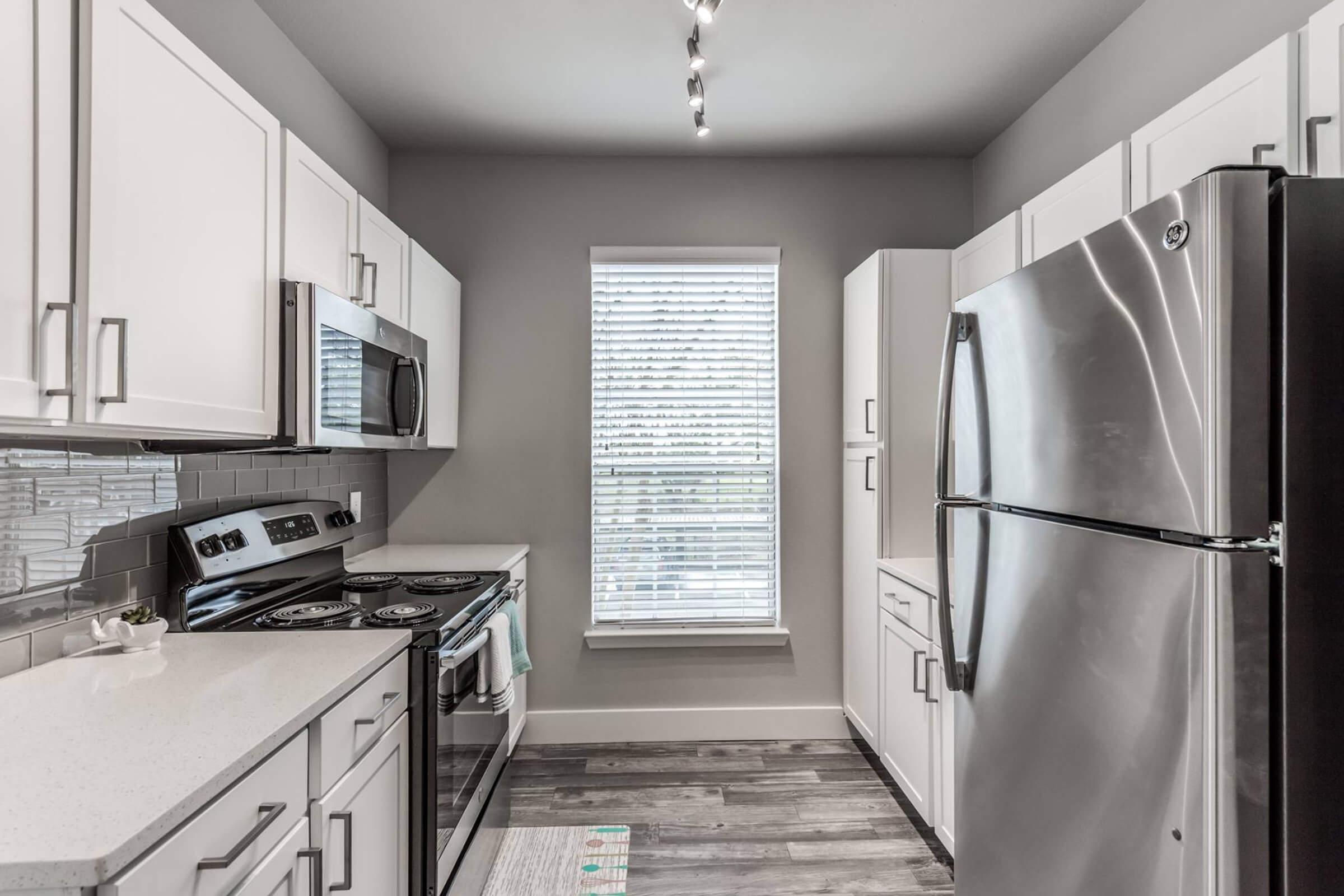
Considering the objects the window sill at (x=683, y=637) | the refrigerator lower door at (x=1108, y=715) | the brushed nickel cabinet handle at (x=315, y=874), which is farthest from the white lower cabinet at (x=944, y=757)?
the brushed nickel cabinet handle at (x=315, y=874)

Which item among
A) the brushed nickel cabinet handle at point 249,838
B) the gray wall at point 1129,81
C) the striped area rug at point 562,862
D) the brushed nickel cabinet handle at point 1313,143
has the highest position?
the gray wall at point 1129,81

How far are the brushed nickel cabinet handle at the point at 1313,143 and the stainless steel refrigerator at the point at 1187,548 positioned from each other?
520 millimetres

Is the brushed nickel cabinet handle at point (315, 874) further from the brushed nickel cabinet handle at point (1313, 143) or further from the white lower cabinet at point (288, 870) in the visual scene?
the brushed nickel cabinet handle at point (1313, 143)

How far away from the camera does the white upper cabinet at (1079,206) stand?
5.83ft

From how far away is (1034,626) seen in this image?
1.23 metres

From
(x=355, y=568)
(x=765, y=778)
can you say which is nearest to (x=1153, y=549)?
(x=765, y=778)

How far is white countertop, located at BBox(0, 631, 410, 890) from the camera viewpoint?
0.76m

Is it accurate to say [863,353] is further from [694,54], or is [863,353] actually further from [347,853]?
[347,853]

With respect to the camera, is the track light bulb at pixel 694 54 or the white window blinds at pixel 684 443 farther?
the white window blinds at pixel 684 443

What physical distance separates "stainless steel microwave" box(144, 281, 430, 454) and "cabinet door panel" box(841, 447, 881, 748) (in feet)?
5.92

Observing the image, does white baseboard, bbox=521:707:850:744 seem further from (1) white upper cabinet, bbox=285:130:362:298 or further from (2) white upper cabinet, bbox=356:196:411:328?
(1) white upper cabinet, bbox=285:130:362:298

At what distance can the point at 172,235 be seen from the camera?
4.21 feet

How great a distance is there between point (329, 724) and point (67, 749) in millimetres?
361

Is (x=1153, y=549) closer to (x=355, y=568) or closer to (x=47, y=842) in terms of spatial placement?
(x=47, y=842)
